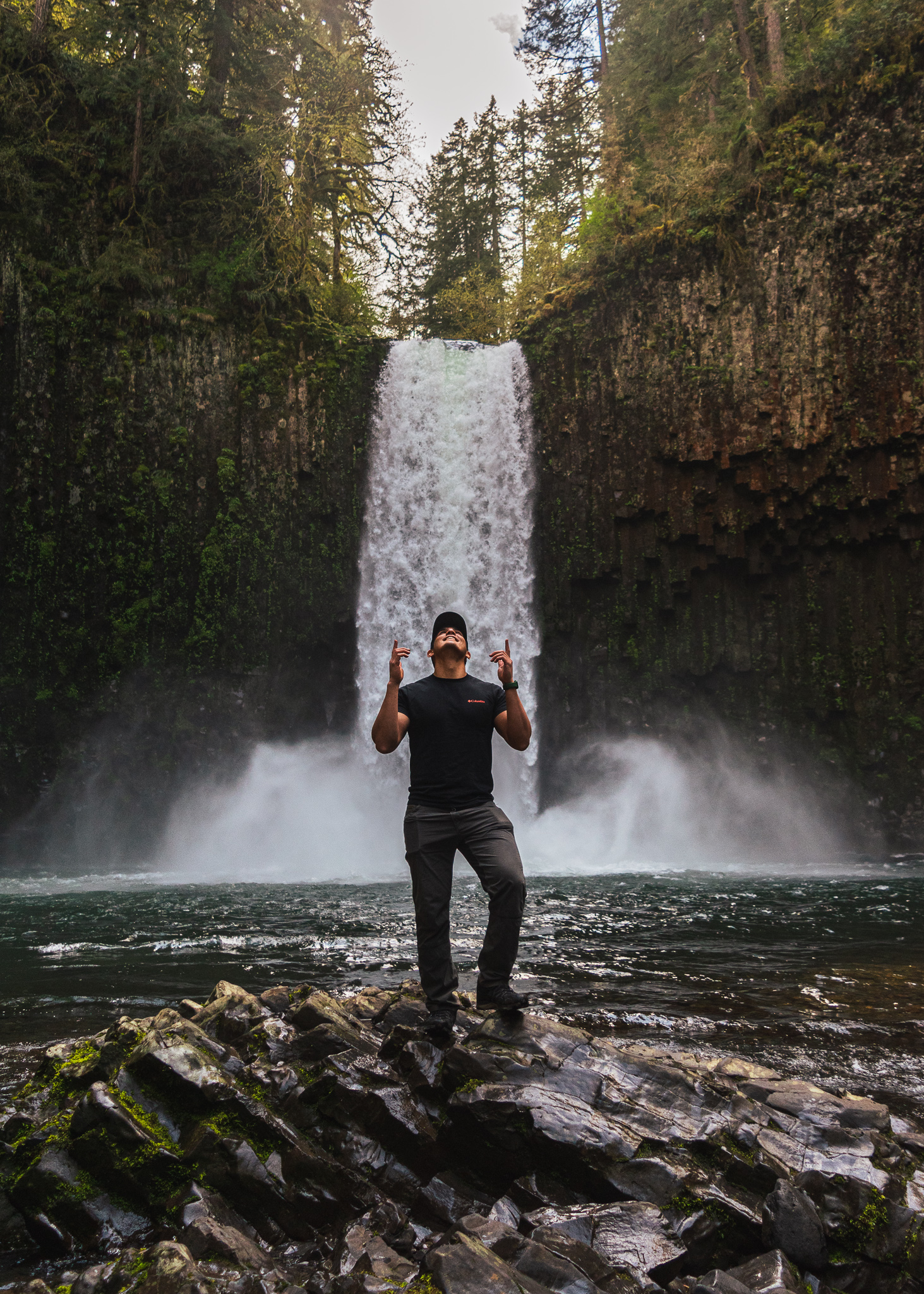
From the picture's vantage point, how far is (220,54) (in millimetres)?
19906

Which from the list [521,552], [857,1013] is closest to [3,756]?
[521,552]

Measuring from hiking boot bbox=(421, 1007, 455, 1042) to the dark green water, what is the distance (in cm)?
143

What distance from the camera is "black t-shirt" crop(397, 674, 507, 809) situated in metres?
3.97

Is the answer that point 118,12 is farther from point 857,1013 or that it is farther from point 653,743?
point 857,1013

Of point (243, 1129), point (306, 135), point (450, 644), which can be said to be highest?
point (306, 135)

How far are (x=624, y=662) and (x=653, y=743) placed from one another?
1.80m

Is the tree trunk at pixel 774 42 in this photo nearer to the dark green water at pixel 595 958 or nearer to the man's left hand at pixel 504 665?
the dark green water at pixel 595 958

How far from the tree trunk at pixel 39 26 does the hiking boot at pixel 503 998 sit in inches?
836

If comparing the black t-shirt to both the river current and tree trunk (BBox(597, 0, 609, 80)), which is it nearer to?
the river current

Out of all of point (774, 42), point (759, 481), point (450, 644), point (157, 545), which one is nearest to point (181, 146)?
point (157, 545)

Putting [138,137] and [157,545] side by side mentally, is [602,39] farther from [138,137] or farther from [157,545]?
[157,545]

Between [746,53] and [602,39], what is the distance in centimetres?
1051

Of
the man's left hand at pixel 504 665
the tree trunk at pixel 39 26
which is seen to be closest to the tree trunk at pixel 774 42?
the tree trunk at pixel 39 26

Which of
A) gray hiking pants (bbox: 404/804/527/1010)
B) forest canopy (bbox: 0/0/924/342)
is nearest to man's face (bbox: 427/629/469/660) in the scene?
gray hiking pants (bbox: 404/804/527/1010)
